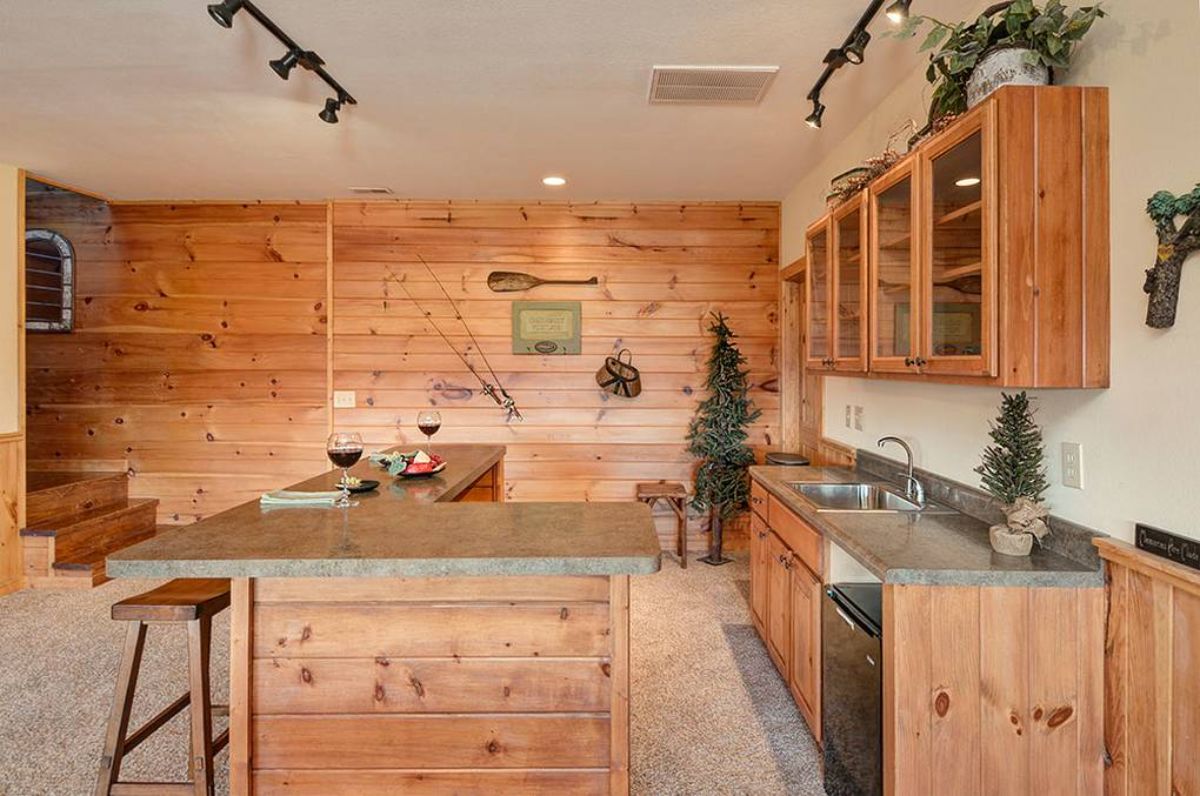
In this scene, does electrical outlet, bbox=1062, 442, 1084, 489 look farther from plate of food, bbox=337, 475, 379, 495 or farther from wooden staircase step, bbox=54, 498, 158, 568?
wooden staircase step, bbox=54, 498, 158, 568

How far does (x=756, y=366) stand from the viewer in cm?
470

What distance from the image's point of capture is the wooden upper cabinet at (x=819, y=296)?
283cm

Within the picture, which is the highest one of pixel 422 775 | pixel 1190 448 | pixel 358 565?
pixel 1190 448

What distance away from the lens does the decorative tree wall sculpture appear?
137cm

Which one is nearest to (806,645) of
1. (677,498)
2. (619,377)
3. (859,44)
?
(677,498)

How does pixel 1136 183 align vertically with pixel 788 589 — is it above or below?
above

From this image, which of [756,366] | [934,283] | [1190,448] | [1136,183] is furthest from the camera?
[756,366]

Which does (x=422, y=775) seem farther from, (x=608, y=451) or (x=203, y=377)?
(x=203, y=377)

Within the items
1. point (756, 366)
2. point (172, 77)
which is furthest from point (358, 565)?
point (756, 366)

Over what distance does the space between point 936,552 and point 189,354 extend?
5.08 m

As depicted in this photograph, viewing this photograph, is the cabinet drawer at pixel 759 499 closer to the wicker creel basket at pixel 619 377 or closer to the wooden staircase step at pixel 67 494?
the wicker creel basket at pixel 619 377

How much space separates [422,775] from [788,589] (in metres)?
1.61

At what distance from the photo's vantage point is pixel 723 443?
443 cm

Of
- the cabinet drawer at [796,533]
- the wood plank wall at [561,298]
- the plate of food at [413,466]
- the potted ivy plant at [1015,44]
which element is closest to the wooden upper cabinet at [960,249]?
the potted ivy plant at [1015,44]
